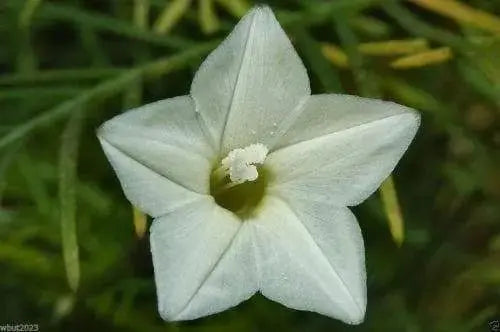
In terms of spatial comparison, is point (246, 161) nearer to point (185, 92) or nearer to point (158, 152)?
point (158, 152)

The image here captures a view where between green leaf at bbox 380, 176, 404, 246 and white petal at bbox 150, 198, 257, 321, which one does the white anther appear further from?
green leaf at bbox 380, 176, 404, 246

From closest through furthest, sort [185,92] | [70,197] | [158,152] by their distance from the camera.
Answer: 1. [158,152]
2. [70,197]
3. [185,92]

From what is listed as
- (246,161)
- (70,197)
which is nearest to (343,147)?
(246,161)

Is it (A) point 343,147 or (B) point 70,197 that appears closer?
(A) point 343,147

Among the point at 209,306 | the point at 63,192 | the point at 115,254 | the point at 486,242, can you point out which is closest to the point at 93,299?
the point at 115,254

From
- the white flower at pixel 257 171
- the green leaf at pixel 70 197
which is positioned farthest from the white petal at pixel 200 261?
the green leaf at pixel 70 197

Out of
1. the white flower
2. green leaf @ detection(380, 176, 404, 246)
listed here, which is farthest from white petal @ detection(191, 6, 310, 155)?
green leaf @ detection(380, 176, 404, 246)

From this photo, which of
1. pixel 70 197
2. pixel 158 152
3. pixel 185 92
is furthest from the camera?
pixel 185 92

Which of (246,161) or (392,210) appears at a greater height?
(246,161)
